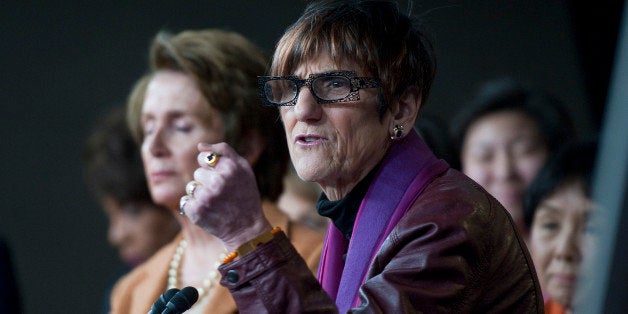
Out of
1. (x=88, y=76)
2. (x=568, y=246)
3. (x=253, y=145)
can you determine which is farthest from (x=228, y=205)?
(x=88, y=76)

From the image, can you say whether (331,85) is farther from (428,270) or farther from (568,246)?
(568,246)

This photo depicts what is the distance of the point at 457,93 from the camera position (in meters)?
4.50

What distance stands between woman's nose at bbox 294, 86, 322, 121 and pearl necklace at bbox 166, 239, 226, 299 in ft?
3.02

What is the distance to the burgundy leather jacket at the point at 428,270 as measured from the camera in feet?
5.19

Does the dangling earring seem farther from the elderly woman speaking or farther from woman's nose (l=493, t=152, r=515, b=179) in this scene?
woman's nose (l=493, t=152, r=515, b=179)

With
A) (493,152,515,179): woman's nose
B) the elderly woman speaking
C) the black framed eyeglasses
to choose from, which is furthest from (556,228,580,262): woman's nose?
the black framed eyeglasses

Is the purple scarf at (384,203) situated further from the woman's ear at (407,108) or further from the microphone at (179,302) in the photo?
the microphone at (179,302)

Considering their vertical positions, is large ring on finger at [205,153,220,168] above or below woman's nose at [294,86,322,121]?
below

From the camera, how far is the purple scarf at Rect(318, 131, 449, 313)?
1.77 m

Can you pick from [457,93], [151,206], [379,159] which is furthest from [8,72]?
[379,159]

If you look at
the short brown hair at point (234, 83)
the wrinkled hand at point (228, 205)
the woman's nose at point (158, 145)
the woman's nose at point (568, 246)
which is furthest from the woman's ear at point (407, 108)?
the woman's nose at point (568, 246)

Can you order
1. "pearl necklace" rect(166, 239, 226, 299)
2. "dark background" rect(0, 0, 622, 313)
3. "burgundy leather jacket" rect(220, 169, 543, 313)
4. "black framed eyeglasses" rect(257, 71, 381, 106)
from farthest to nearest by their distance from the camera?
"dark background" rect(0, 0, 622, 313) → "pearl necklace" rect(166, 239, 226, 299) → "black framed eyeglasses" rect(257, 71, 381, 106) → "burgundy leather jacket" rect(220, 169, 543, 313)

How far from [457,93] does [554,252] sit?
168 centimetres

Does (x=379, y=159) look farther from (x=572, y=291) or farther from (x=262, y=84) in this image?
(x=572, y=291)
